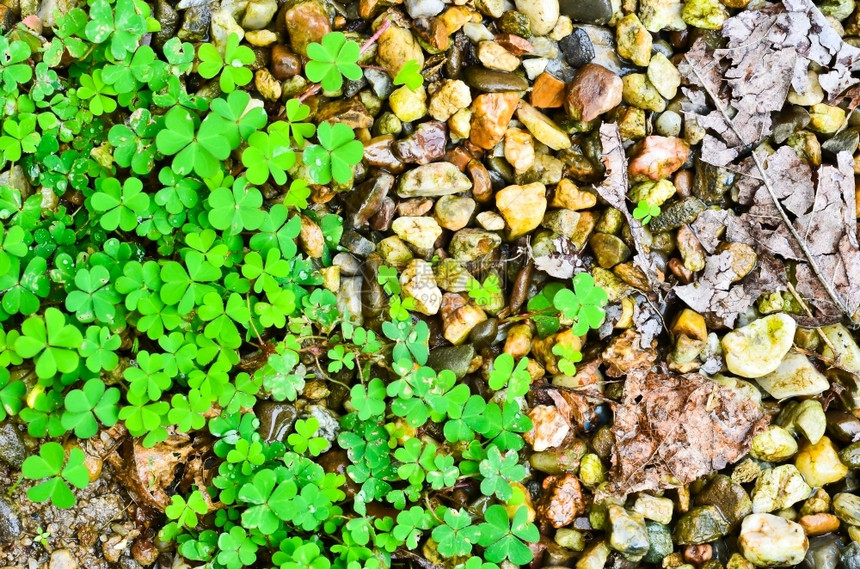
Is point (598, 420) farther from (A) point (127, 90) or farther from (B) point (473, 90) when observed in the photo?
(A) point (127, 90)

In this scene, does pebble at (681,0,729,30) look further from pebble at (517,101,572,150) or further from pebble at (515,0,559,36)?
pebble at (517,101,572,150)

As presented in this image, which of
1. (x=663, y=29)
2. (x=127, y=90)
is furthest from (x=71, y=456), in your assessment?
(x=663, y=29)

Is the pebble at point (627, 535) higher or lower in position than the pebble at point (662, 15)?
lower

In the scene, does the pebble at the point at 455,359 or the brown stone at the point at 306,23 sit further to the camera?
the pebble at the point at 455,359

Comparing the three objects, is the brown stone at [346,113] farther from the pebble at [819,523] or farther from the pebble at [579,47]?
the pebble at [819,523]

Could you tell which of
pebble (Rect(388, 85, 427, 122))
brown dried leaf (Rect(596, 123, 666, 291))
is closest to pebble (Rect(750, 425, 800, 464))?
brown dried leaf (Rect(596, 123, 666, 291))

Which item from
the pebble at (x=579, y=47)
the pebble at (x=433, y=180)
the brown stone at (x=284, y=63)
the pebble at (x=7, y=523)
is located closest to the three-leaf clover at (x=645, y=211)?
the pebble at (x=579, y=47)
